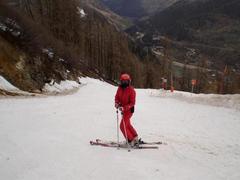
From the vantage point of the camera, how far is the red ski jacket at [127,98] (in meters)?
9.88

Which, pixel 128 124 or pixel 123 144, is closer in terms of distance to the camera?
pixel 128 124

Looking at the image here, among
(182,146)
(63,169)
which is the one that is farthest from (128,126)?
(63,169)

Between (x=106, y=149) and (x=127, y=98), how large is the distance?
66.9 inches

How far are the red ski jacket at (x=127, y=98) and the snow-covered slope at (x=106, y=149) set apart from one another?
137cm

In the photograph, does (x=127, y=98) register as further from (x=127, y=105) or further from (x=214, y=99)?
→ (x=214, y=99)

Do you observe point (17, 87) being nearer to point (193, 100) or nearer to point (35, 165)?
point (193, 100)

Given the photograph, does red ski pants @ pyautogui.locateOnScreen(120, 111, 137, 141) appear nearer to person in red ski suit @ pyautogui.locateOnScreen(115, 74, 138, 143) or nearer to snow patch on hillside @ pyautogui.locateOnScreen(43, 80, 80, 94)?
person in red ski suit @ pyautogui.locateOnScreen(115, 74, 138, 143)

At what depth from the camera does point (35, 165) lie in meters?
8.21

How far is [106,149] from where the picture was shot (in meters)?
9.79

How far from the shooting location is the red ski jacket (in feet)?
32.4

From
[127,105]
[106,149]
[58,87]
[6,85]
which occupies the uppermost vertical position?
[6,85]

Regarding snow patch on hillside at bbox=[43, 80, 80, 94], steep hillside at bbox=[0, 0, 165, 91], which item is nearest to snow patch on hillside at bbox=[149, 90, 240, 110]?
snow patch on hillside at bbox=[43, 80, 80, 94]

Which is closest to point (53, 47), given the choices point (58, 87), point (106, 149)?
point (58, 87)

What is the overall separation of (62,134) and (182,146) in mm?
4233
